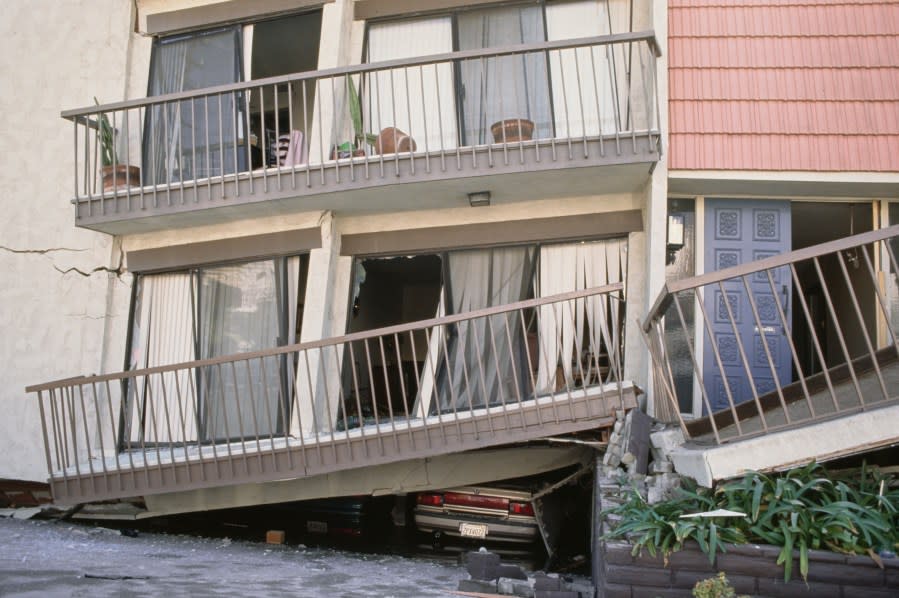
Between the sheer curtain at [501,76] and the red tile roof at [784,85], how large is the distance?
1371mm

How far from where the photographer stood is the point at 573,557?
8.28 meters

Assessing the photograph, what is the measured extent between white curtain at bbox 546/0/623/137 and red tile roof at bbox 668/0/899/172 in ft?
2.37

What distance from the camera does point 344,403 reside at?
7.78 metres

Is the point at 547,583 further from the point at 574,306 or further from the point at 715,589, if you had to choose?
the point at 574,306

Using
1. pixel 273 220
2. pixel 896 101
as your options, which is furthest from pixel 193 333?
pixel 896 101

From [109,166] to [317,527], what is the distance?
477 centimetres

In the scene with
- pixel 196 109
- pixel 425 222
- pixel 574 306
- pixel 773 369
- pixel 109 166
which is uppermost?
pixel 196 109

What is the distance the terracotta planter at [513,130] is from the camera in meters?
8.08

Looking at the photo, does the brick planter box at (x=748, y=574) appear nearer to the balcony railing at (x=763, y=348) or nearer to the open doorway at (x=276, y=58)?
the balcony railing at (x=763, y=348)

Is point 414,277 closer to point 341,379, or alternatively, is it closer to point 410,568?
point 341,379

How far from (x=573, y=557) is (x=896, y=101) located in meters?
5.38

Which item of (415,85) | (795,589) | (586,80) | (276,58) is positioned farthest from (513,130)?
(795,589)

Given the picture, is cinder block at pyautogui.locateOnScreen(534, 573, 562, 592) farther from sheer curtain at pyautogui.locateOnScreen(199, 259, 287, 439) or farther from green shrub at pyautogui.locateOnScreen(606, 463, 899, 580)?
sheer curtain at pyautogui.locateOnScreen(199, 259, 287, 439)

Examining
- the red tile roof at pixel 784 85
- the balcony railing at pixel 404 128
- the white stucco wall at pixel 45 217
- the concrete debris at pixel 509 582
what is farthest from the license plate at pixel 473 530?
the white stucco wall at pixel 45 217
